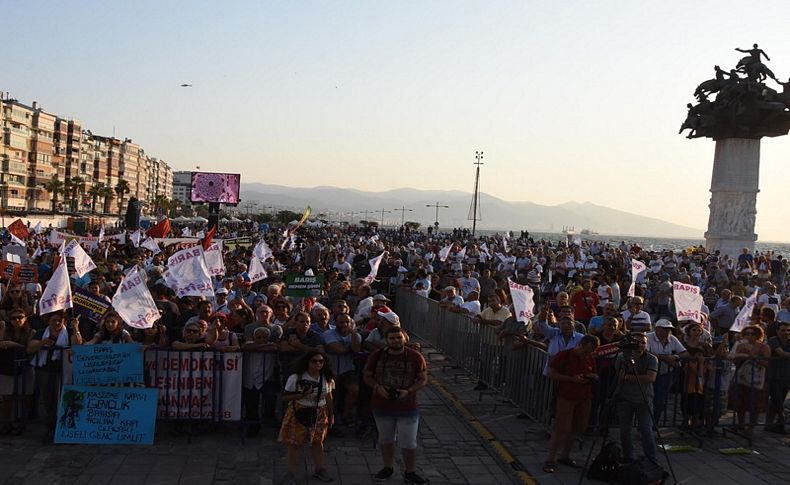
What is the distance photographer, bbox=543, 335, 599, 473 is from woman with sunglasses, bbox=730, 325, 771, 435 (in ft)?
8.86

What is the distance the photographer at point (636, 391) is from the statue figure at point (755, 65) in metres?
35.1

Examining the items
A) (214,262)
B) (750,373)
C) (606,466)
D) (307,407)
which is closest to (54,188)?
(214,262)

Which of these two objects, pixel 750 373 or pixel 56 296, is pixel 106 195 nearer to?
pixel 56 296

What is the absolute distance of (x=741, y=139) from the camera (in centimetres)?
3850

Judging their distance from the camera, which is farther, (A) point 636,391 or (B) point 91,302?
(B) point 91,302

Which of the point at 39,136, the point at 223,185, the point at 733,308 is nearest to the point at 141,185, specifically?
the point at 39,136

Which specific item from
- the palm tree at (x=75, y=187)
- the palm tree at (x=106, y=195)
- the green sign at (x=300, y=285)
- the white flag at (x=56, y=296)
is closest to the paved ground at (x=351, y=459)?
the white flag at (x=56, y=296)

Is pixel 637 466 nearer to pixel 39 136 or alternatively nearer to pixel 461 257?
pixel 461 257

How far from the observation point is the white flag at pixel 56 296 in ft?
30.2

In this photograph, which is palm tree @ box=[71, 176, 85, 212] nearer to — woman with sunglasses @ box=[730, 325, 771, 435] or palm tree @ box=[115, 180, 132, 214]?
palm tree @ box=[115, 180, 132, 214]

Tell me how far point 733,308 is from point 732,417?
447 cm

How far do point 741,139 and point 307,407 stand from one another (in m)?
36.6

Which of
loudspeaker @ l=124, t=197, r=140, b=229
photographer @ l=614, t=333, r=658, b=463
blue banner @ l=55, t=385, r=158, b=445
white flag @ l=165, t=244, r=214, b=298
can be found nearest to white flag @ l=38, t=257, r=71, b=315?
blue banner @ l=55, t=385, r=158, b=445

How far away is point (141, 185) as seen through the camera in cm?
18812
